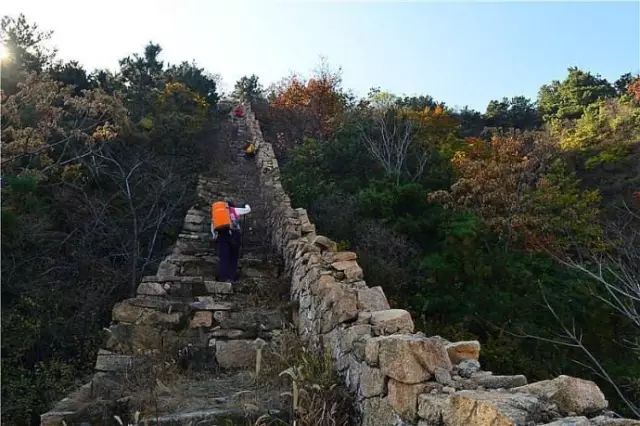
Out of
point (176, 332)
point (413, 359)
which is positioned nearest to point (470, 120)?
point (176, 332)

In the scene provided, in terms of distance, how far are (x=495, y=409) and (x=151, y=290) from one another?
578 centimetres

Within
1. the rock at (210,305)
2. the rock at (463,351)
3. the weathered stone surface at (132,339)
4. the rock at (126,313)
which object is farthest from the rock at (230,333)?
the rock at (463,351)

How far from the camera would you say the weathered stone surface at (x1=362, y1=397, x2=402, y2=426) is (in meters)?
3.28

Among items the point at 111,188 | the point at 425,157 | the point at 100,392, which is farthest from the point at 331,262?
the point at 425,157

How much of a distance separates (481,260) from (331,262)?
4501 millimetres

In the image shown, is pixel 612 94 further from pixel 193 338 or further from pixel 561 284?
pixel 193 338

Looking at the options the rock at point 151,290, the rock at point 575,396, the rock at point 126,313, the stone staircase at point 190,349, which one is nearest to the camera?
the rock at point 575,396

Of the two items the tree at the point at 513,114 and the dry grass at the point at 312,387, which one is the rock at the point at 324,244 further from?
the tree at the point at 513,114

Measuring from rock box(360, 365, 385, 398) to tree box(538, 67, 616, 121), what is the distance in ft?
83.3

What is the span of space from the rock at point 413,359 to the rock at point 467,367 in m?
0.09

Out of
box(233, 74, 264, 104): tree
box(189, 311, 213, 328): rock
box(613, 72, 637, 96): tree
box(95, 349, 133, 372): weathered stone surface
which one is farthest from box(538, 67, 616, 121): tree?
box(95, 349, 133, 372): weathered stone surface


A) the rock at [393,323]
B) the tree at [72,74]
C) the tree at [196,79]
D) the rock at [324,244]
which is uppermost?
the tree at [196,79]

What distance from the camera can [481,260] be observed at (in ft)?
32.2

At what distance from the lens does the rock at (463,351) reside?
3.56 m
